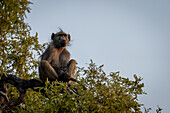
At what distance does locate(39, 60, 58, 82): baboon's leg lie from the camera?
8.48 metres

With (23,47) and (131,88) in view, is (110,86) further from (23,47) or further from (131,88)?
(23,47)

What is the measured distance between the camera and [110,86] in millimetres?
5426

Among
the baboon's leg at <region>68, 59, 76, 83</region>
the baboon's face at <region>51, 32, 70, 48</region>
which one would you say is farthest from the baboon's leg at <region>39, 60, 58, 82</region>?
the baboon's face at <region>51, 32, 70, 48</region>

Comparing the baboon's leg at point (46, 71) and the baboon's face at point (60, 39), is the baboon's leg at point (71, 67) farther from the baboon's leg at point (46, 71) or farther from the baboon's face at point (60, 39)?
the baboon's face at point (60, 39)

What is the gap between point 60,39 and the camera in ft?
31.8

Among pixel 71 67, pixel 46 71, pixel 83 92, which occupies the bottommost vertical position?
pixel 83 92

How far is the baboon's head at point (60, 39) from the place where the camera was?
9648 millimetres

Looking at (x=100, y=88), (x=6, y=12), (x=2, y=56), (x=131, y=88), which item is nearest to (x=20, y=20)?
(x=6, y=12)

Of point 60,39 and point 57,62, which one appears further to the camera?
point 60,39

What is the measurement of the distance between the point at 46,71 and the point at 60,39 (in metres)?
1.64

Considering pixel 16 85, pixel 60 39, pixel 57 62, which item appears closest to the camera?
pixel 16 85

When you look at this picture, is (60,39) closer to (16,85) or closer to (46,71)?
(46,71)

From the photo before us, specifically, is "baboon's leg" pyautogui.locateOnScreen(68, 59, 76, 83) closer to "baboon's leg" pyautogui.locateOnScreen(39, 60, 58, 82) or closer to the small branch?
"baboon's leg" pyautogui.locateOnScreen(39, 60, 58, 82)

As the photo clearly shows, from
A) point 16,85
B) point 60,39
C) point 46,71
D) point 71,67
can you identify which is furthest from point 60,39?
point 16,85
